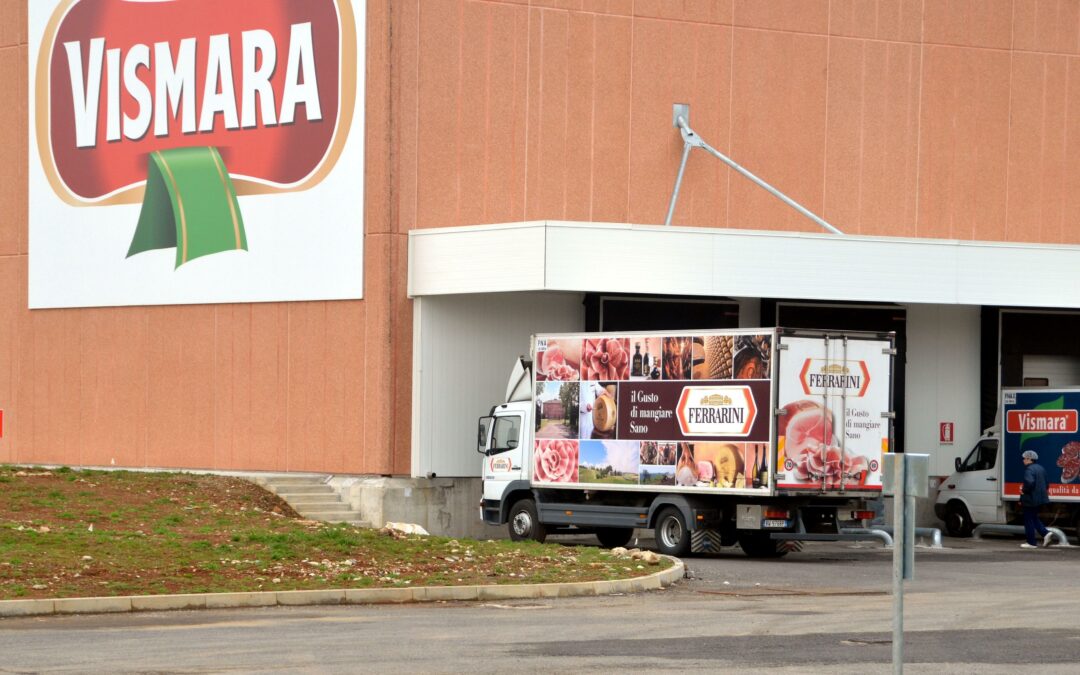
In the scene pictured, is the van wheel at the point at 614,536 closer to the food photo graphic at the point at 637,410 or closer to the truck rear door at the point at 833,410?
the food photo graphic at the point at 637,410

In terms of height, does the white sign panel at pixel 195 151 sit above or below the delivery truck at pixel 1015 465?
above

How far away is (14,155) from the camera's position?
38.1 m

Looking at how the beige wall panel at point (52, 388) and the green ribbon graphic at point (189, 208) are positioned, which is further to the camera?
the beige wall panel at point (52, 388)

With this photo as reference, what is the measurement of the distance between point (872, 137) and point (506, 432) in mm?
10830

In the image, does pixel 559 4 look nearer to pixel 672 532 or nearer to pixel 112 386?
pixel 672 532

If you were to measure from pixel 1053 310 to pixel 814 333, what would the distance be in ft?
40.8

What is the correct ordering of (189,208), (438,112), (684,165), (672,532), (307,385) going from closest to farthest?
1. (672,532)
2. (438,112)
3. (307,385)
4. (684,165)
5. (189,208)

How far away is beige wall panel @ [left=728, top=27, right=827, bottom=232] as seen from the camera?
3431cm

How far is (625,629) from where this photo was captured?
16.4 meters

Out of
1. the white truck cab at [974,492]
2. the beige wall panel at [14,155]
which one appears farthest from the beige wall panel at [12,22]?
the white truck cab at [974,492]

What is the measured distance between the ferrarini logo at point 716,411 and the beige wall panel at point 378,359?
6607 millimetres

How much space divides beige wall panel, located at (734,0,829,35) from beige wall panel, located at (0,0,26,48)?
15699mm

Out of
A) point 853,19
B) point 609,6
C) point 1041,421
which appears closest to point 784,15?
point 853,19

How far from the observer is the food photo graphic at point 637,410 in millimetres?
25953
